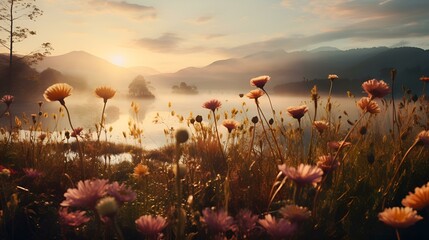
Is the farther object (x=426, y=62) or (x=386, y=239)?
(x=426, y=62)

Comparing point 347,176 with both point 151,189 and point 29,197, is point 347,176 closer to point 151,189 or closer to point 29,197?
point 151,189

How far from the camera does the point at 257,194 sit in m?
2.93

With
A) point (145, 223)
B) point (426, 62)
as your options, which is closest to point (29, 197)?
point (145, 223)

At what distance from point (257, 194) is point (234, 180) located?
0.22m

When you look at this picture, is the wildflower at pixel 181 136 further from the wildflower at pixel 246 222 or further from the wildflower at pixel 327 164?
the wildflower at pixel 327 164

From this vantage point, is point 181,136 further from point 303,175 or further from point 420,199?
point 420,199

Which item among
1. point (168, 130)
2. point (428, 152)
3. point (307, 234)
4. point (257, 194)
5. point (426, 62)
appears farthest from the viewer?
point (426, 62)

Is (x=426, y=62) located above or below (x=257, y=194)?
above

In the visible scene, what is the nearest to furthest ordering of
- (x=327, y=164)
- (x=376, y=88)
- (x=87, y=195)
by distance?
1. (x=87, y=195)
2. (x=327, y=164)
3. (x=376, y=88)

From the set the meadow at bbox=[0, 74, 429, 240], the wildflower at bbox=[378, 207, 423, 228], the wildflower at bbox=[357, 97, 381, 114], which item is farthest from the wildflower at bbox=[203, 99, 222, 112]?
the wildflower at bbox=[378, 207, 423, 228]

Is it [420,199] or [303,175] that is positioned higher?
[303,175]

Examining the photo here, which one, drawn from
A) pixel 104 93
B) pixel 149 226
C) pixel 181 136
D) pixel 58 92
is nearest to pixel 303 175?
pixel 181 136

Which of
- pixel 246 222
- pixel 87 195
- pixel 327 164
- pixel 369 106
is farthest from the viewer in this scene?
pixel 369 106

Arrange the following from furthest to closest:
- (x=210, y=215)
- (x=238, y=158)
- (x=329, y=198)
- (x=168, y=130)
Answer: (x=168, y=130) → (x=238, y=158) → (x=329, y=198) → (x=210, y=215)
